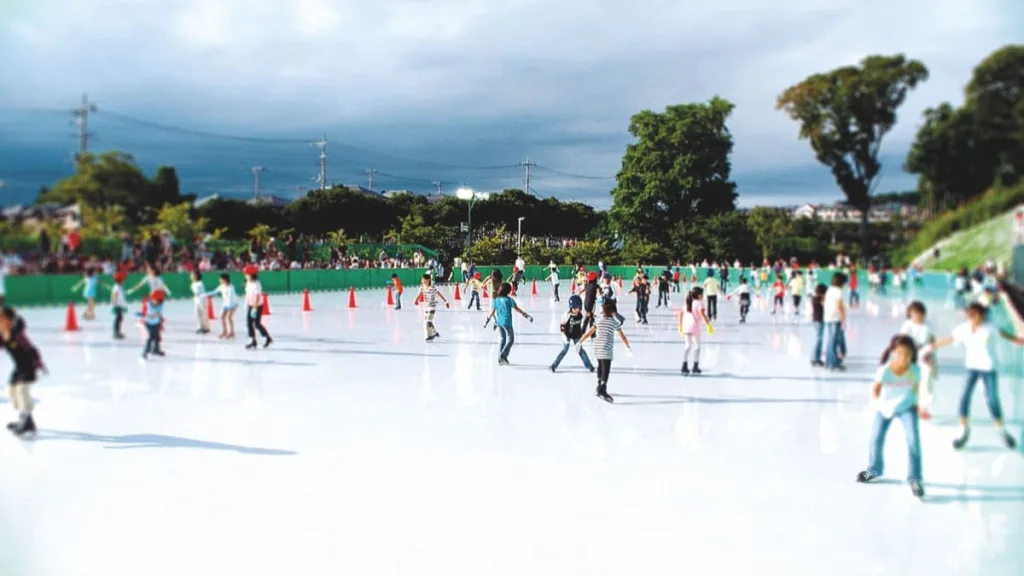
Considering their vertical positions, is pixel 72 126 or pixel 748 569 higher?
pixel 72 126

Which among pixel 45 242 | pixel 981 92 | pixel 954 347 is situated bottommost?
pixel 954 347

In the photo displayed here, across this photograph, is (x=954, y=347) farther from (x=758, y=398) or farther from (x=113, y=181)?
(x=758, y=398)

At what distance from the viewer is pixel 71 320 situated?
2.56m

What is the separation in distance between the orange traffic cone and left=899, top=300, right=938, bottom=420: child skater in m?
2.98

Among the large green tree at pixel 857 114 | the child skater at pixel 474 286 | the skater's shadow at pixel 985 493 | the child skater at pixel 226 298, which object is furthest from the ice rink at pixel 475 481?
the child skater at pixel 474 286

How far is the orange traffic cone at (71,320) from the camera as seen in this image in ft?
8.18

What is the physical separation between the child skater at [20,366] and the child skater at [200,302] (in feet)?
1.87

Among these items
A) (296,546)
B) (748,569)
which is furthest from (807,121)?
(296,546)

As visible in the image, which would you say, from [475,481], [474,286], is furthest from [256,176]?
[475,481]

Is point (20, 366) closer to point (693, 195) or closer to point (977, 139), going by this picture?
point (693, 195)

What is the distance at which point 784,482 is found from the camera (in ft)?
16.6

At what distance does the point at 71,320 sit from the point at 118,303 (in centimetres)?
18

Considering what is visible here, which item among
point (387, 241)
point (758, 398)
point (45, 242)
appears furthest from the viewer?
point (758, 398)

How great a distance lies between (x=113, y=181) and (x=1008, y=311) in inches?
123
